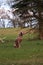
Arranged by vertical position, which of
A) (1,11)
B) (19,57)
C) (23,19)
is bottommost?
(1,11)

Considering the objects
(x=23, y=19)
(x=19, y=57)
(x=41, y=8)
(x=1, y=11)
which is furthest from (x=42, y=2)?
(x=1, y=11)

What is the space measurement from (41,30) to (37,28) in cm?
64

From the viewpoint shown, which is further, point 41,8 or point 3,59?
point 41,8

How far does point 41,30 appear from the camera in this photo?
120 ft

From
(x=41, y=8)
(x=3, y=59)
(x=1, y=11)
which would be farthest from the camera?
(x=1, y=11)

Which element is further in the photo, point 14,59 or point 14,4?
point 14,4

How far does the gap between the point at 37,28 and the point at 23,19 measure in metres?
2.00

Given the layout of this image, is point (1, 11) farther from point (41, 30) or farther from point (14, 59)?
point (14, 59)

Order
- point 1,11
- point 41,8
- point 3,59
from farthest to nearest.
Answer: point 1,11 < point 41,8 < point 3,59

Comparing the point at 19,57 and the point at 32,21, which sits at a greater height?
the point at 19,57

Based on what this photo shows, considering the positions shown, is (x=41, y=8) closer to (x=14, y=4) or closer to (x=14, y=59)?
(x=14, y=4)

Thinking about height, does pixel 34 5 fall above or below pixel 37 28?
above

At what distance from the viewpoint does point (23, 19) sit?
36656 millimetres

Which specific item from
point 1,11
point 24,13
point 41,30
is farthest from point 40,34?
point 1,11
